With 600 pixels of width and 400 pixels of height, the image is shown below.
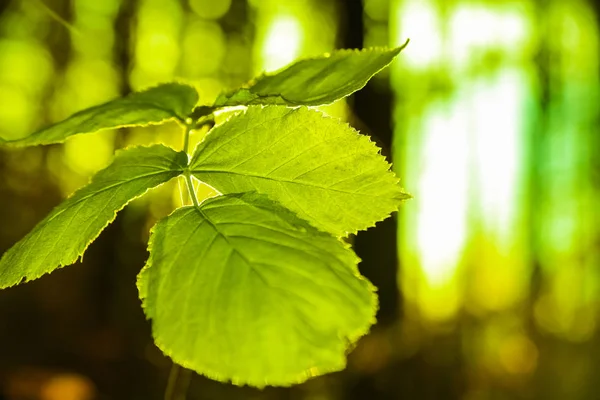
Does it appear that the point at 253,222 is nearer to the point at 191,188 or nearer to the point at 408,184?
the point at 191,188

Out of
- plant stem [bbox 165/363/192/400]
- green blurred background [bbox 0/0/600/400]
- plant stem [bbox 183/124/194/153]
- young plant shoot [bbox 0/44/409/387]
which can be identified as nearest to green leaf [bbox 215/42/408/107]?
young plant shoot [bbox 0/44/409/387]

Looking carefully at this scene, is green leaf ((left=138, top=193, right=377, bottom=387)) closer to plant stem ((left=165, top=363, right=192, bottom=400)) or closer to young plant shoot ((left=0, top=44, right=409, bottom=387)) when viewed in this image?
young plant shoot ((left=0, top=44, right=409, bottom=387))

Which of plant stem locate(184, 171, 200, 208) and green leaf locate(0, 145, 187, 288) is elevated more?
plant stem locate(184, 171, 200, 208)

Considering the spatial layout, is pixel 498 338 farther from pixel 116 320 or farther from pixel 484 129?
pixel 116 320

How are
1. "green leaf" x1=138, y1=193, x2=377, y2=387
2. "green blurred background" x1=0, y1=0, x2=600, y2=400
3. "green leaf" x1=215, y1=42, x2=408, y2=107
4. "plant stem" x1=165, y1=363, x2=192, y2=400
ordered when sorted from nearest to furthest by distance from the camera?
"green leaf" x1=138, y1=193, x2=377, y2=387 → "green leaf" x1=215, y1=42, x2=408, y2=107 → "plant stem" x1=165, y1=363, x2=192, y2=400 → "green blurred background" x1=0, y1=0, x2=600, y2=400

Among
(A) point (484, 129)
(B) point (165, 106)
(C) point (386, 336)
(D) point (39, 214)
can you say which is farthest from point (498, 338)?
(B) point (165, 106)

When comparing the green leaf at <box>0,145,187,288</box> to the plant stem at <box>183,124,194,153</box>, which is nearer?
the green leaf at <box>0,145,187,288</box>

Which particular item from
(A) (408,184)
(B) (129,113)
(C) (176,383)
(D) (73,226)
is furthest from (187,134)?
(A) (408,184)
